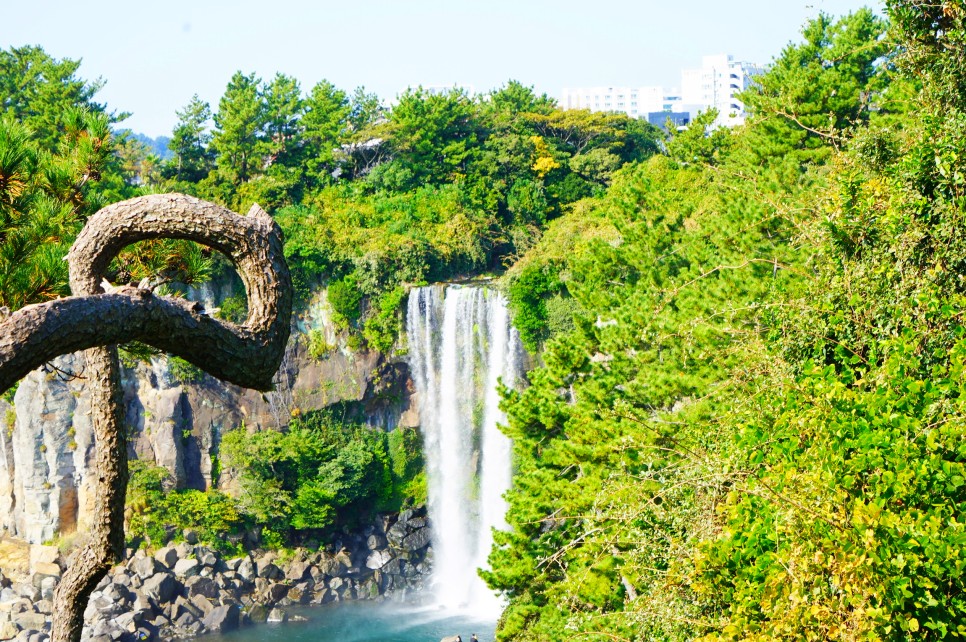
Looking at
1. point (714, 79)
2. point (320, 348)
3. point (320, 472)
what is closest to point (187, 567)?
point (320, 472)

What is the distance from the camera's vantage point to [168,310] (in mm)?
3311

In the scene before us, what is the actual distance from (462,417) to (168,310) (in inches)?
852

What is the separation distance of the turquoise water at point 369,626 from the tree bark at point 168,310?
687 inches

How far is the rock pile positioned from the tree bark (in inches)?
729

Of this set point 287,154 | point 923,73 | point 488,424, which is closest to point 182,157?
point 287,154

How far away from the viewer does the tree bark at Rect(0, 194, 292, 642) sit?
3.02 metres

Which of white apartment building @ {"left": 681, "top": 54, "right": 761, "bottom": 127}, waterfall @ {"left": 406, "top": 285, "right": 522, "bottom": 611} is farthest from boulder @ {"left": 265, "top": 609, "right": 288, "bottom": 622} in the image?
white apartment building @ {"left": 681, "top": 54, "right": 761, "bottom": 127}

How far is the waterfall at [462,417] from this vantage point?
78.1 ft

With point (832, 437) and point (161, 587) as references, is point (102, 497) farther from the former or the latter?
point (161, 587)

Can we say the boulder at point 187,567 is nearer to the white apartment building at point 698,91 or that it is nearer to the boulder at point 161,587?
the boulder at point 161,587

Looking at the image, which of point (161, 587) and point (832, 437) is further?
point (161, 587)

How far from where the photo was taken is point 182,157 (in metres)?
28.5

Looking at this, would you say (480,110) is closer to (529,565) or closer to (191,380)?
(191,380)

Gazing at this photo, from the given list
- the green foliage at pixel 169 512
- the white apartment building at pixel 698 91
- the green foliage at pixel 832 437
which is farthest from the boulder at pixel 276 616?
the white apartment building at pixel 698 91
